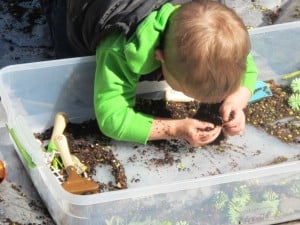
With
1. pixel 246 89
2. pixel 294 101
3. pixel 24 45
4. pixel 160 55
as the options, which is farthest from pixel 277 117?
pixel 24 45

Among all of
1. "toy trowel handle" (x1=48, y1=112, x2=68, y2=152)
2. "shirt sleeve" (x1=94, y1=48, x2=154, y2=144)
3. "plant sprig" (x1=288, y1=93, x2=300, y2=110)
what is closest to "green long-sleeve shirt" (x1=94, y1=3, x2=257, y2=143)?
"shirt sleeve" (x1=94, y1=48, x2=154, y2=144)

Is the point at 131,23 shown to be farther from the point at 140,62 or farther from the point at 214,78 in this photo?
the point at 214,78

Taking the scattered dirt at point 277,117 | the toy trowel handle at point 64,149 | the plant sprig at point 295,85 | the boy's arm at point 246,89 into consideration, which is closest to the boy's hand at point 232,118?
the boy's arm at point 246,89

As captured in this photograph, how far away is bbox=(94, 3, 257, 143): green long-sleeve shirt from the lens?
1.44 m

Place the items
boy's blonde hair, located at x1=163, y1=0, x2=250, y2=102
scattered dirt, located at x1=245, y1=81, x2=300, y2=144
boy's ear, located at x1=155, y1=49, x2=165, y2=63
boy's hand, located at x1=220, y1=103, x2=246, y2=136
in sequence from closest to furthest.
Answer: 1. boy's blonde hair, located at x1=163, y1=0, x2=250, y2=102
2. boy's ear, located at x1=155, y1=49, x2=165, y2=63
3. boy's hand, located at x1=220, y1=103, x2=246, y2=136
4. scattered dirt, located at x1=245, y1=81, x2=300, y2=144

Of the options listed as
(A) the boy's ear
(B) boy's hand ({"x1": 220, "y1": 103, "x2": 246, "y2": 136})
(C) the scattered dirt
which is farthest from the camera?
(C) the scattered dirt

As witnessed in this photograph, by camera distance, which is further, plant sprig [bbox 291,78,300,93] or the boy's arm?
plant sprig [bbox 291,78,300,93]

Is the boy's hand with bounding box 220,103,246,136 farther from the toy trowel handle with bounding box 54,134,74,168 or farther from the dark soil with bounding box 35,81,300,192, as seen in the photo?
the toy trowel handle with bounding box 54,134,74,168

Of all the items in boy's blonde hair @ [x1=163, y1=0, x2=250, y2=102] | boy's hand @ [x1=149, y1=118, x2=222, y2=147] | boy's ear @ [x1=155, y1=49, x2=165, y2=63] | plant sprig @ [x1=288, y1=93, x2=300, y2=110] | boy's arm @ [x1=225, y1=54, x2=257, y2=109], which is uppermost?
boy's blonde hair @ [x1=163, y1=0, x2=250, y2=102]

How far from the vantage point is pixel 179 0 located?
154 cm

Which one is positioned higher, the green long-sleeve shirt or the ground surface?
the green long-sleeve shirt

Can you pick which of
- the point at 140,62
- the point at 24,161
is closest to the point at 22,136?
A: the point at 24,161

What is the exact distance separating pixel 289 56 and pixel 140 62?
0.53 metres

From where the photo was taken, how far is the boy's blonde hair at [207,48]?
1.32 m
